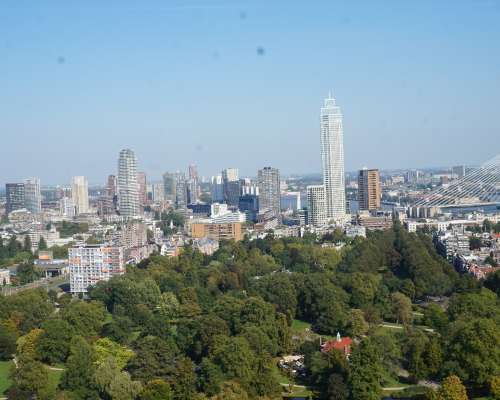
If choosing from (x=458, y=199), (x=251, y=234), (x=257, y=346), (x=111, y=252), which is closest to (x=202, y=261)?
(x=111, y=252)

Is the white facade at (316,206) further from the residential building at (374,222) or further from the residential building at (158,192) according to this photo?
the residential building at (158,192)

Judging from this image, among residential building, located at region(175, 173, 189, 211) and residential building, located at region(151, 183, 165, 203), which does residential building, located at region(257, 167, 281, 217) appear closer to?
residential building, located at region(175, 173, 189, 211)

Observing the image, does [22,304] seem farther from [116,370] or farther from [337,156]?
[337,156]

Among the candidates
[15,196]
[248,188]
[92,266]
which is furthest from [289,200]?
[92,266]

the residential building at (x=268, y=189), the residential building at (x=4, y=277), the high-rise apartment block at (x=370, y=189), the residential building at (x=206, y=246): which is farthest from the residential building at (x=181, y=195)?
the residential building at (x=4, y=277)

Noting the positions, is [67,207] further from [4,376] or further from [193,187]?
[4,376]
